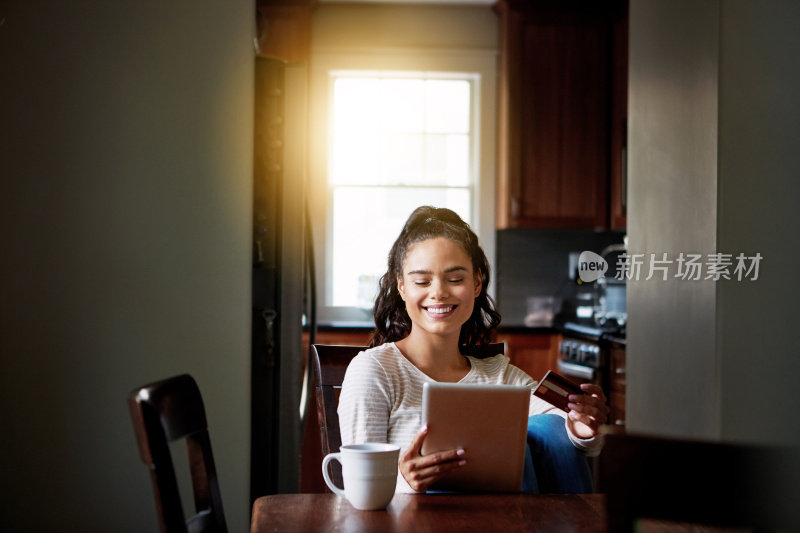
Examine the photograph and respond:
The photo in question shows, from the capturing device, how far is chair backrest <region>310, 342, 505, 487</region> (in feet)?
6.43

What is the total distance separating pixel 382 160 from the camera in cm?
532

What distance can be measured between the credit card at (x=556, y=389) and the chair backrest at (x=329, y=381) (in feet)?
1.30

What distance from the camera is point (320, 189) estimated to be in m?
5.18

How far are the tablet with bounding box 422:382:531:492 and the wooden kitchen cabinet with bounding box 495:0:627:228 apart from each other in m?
3.56

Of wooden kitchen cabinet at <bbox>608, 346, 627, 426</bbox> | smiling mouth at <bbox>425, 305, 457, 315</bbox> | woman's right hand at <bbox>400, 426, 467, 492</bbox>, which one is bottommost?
wooden kitchen cabinet at <bbox>608, 346, 627, 426</bbox>

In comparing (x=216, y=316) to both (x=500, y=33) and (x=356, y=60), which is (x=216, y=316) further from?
(x=500, y=33)

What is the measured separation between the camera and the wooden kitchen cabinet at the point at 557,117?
5.03 metres

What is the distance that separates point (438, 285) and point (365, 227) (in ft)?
11.1

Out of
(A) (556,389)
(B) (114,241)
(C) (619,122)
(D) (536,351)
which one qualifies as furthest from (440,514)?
(C) (619,122)

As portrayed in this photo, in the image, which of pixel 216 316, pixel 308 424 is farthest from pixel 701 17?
pixel 308 424

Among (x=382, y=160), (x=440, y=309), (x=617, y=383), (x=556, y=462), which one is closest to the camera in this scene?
(x=556, y=462)

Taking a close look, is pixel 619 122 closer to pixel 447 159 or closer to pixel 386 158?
pixel 447 159

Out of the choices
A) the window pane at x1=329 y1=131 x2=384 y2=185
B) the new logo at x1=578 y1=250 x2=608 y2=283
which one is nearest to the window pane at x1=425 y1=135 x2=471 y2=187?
the window pane at x1=329 y1=131 x2=384 y2=185

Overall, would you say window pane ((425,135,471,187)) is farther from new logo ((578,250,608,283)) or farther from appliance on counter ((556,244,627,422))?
appliance on counter ((556,244,627,422))
